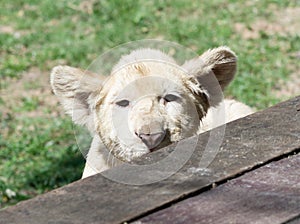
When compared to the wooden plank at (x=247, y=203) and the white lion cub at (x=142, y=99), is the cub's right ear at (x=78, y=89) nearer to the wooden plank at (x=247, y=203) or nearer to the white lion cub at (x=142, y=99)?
the white lion cub at (x=142, y=99)

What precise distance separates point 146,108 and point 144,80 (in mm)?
200

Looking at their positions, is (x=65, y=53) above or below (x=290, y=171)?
above

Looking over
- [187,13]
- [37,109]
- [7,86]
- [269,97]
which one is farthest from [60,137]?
[187,13]

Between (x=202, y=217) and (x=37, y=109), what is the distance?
5.52 metres

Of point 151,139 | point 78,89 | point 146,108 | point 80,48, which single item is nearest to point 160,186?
point 151,139

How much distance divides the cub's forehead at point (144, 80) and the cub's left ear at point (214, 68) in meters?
0.11

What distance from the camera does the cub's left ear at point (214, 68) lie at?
172 inches

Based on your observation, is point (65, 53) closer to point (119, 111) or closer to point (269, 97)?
point (269, 97)

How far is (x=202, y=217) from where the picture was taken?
2.55 m

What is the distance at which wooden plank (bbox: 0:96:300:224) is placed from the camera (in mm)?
2551

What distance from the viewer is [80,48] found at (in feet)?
29.1

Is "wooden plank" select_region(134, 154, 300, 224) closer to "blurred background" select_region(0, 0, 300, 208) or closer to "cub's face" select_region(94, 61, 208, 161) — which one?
"cub's face" select_region(94, 61, 208, 161)

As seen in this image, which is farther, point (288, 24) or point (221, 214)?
point (288, 24)

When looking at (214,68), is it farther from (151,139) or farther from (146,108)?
(151,139)
